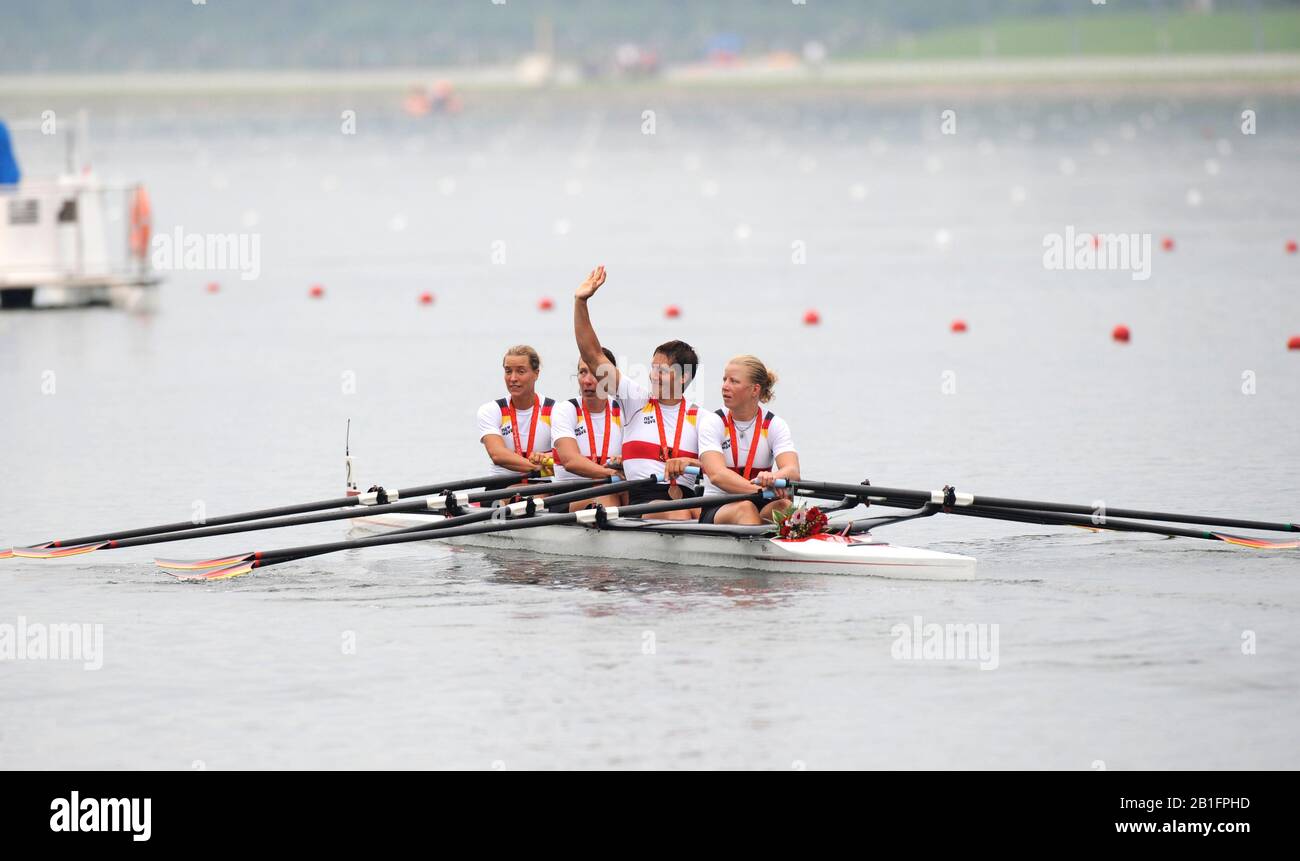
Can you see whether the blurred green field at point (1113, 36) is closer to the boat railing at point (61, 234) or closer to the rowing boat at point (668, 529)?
the boat railing at point (61, 234)

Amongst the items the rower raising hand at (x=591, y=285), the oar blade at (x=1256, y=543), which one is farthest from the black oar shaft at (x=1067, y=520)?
the rower raising hand at (x=591, y=285)

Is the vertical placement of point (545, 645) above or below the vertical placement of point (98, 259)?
below

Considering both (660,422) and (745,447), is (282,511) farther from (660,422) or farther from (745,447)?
(745,447)

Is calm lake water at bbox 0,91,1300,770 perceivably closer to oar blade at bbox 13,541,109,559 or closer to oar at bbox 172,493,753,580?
oar blade at bbox 13,541,109,559

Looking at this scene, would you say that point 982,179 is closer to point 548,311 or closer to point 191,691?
point 548,311

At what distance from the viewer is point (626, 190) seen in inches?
2498

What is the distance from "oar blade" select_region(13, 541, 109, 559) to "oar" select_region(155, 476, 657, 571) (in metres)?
0.52

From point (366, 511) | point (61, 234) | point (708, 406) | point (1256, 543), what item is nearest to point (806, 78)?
point (61, 234)

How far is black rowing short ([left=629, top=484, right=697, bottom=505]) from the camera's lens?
14781 mm

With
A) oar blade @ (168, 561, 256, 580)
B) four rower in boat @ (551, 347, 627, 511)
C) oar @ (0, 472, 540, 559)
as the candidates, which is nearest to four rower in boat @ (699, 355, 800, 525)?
four rower in boat @ (551, 347, 627, 511)

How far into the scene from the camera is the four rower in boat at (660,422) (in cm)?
1447
